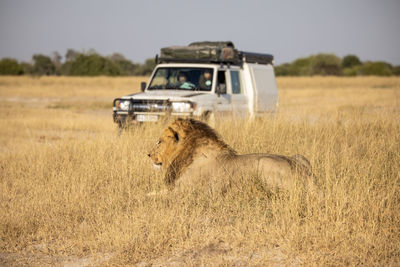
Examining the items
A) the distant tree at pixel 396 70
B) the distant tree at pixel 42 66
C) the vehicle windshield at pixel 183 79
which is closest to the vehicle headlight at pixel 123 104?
the vehicle windshield at pixel 183 79

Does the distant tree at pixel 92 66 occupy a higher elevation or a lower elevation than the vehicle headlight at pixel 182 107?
higher

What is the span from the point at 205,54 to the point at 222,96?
107 cm

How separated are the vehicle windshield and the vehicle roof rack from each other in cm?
25

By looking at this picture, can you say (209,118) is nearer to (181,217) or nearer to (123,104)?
(123,104)

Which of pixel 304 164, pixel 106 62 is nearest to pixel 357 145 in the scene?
pixel 304 164

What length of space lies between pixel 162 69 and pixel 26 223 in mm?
7338

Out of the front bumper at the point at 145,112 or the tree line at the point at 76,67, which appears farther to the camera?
the tree line at the point at 76,67

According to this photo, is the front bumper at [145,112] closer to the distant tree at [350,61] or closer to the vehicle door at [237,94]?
the vehicle door at [237,94]

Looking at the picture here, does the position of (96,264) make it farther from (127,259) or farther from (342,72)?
(342,72)

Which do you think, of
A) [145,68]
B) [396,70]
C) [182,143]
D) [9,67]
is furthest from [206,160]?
[396,70]

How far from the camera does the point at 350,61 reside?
111500 mm

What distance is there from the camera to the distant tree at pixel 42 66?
3282 inches

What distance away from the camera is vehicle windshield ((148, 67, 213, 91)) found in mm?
11508

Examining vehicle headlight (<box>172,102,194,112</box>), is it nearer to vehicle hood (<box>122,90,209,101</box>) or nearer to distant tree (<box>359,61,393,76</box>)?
vehicle hood (<box>122,90,209,101</box>)
